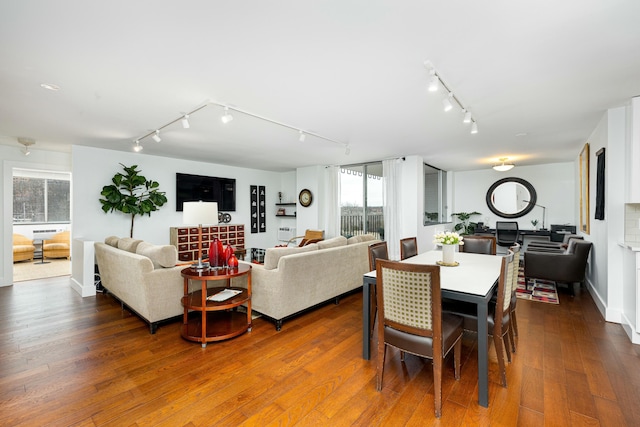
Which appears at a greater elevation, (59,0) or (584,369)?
(59,0)

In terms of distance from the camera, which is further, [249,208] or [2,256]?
[249,208]

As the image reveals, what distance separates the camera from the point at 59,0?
4.99 feet

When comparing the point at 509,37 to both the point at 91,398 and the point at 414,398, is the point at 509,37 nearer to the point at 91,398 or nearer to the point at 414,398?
the point at 414,398

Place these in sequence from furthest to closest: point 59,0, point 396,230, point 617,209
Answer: point 396,230 < point 617,209 < point 59,0

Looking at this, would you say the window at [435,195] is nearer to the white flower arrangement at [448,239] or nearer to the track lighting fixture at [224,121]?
the track lighting fixture at [224,121]

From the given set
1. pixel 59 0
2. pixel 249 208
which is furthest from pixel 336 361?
pixel 249 208

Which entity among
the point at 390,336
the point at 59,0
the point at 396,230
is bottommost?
the point at 390,336

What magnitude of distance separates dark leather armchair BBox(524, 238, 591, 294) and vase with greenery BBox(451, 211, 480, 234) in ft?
10.3

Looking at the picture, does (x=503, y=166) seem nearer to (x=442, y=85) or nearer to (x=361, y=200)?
(x=361, y=200)

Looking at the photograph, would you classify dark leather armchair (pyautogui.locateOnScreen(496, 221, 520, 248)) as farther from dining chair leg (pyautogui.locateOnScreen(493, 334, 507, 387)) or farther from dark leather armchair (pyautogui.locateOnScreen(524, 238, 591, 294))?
dining chair leg (pyautogui.locateOnScreen(493, 334, 507, 387))

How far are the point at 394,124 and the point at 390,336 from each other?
270cm

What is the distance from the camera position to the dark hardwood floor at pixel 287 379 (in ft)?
5.89

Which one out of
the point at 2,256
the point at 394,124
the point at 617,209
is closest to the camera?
the point at 617,209

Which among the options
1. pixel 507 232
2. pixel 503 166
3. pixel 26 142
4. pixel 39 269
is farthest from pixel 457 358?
pixel 39 269
